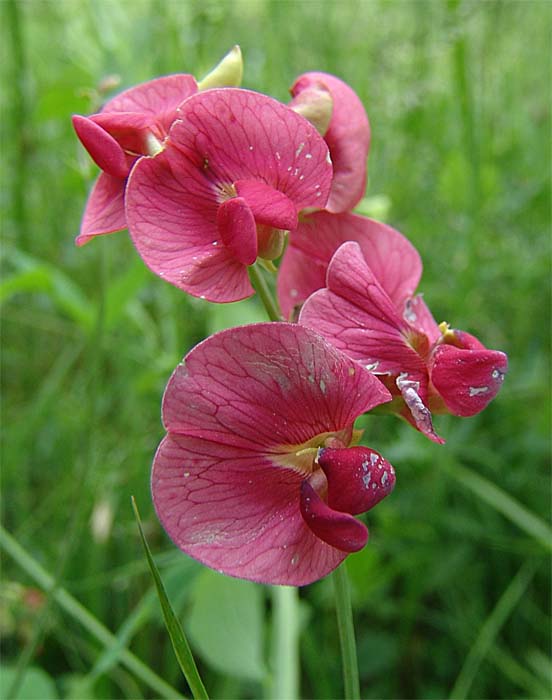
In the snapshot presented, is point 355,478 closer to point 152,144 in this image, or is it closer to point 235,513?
point 235,513

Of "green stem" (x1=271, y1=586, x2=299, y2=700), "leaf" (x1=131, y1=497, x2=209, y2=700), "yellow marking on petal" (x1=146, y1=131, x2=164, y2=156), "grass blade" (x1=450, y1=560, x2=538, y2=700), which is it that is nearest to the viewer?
"leaf" (x1=131, y1=497, x2=209, y2=700)

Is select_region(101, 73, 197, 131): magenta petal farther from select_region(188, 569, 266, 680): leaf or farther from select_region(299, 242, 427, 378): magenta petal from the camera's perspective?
select_region(188, 569, 266, 680): leaf

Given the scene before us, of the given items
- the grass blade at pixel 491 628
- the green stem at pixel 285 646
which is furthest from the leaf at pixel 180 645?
the grass blade at pixel 491 628

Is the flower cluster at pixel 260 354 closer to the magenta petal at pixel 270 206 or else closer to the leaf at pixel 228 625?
the magenta petal at pixel 270 206

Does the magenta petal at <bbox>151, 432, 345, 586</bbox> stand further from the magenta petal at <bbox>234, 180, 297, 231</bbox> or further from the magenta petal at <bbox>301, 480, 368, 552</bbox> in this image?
the magenta petal at <bbox>234, 180, 297, 231</bbox>

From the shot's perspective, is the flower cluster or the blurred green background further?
the blurred green background

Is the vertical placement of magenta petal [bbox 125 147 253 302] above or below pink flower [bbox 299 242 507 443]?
above

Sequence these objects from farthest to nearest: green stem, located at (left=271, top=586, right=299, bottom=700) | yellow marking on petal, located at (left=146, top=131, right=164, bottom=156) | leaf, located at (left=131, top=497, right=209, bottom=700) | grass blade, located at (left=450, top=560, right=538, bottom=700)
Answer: grass blade, located at (left=450, top=560, right=538, bottom=700), green stem, located at (left=271, top=586, right=299, bottom=700), yellow marking on petal, located at (left=146, top=131, right=164, bottom=156), leaf, located at (left=131, top=497, right=209, bottom=700)

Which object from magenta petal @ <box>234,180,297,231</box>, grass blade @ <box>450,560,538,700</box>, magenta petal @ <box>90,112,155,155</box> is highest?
magenta petal @ <box>90,112,155,155</box>

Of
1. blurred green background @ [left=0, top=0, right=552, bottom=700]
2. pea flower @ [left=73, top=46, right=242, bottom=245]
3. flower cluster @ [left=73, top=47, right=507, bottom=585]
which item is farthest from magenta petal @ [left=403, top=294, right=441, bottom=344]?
blurred green background @ [left=0, top=0, right=552, bottom=700]
